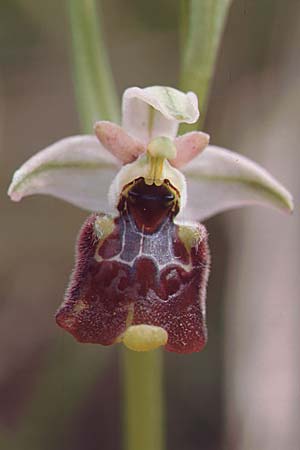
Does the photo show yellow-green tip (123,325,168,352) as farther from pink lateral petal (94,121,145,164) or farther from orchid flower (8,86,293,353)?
pink lateral petal (94,121,145,164)

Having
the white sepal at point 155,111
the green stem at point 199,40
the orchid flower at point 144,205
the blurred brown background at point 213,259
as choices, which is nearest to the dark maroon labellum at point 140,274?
the orchid flower at point 144,205

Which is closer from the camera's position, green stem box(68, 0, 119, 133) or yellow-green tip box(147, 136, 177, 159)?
yellow-green tip box(147, 136, 177, 159)

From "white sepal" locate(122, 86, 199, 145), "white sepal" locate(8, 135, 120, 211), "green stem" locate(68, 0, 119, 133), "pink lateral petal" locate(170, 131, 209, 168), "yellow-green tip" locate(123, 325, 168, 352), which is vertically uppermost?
"green stem" locate(68, 0, 119, 133)

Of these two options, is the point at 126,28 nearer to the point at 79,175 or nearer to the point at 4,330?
the point at 4,330

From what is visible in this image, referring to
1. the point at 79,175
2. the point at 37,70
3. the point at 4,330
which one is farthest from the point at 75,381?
the point at 37,70

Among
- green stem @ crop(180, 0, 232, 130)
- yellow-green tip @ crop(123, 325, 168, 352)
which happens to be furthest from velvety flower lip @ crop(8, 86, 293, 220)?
yellow-green tip @ crop(123, 325, 168, 352)

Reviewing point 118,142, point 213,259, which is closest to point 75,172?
point 118,142

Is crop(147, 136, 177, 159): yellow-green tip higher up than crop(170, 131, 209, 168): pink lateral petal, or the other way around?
crop(170, 131, 209, 168): pink lateral petal

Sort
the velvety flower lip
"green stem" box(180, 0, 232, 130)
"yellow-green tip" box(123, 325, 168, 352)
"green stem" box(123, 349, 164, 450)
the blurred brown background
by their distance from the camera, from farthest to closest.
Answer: the blurred brown background, "green stem" box(123, 349, 164, 450), "green stem" box(180, 0, 232, 130), the velvety flower lip, "yellow-green tip" box(123, 325, 168, 352)
